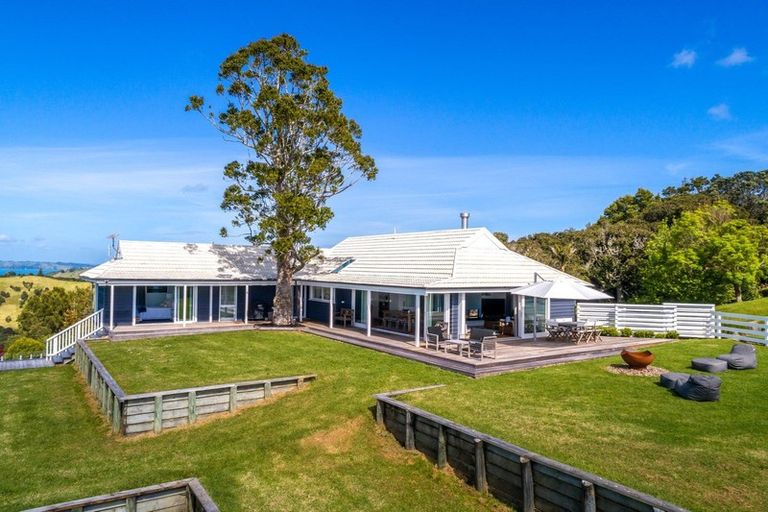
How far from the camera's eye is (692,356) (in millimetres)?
15352

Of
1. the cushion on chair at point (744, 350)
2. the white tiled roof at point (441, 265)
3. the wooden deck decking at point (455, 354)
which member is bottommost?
the wooden deck decking at point (455, 354)

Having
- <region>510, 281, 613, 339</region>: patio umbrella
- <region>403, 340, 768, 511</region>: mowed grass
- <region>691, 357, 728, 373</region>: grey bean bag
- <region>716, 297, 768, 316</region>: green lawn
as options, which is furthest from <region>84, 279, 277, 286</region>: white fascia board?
<region>716, 297, 768, 316</region>: green lawn

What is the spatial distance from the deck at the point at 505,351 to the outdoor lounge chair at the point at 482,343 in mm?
305

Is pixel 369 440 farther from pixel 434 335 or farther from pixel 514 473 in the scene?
pixel 434 335

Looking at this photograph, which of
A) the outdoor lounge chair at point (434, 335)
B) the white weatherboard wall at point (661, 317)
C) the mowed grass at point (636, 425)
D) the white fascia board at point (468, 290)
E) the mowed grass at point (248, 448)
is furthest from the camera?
the white weatherboard wall at point (661, 317)

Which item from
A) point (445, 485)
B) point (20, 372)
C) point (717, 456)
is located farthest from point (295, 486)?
point (20, 372)

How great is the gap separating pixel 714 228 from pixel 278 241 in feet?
93.0

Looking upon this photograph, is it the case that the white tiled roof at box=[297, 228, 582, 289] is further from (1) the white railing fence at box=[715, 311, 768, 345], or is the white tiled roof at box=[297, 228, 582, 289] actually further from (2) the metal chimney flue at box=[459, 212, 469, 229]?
(1) the white railing fence at box=[715, 311, 768, 345]

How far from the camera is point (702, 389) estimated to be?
1047 cm

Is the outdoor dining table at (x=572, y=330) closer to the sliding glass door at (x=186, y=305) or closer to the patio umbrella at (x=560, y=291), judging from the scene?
the patio umbrella at (x=560, y=291)

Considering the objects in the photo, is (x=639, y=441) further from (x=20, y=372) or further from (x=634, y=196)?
(x=634, y=196)

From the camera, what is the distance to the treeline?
3022 centimetres

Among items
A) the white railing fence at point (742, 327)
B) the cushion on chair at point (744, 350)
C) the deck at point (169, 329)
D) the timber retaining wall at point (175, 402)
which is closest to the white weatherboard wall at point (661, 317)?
the white railing fence at point (742, 327)

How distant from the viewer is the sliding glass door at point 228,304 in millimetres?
23641
